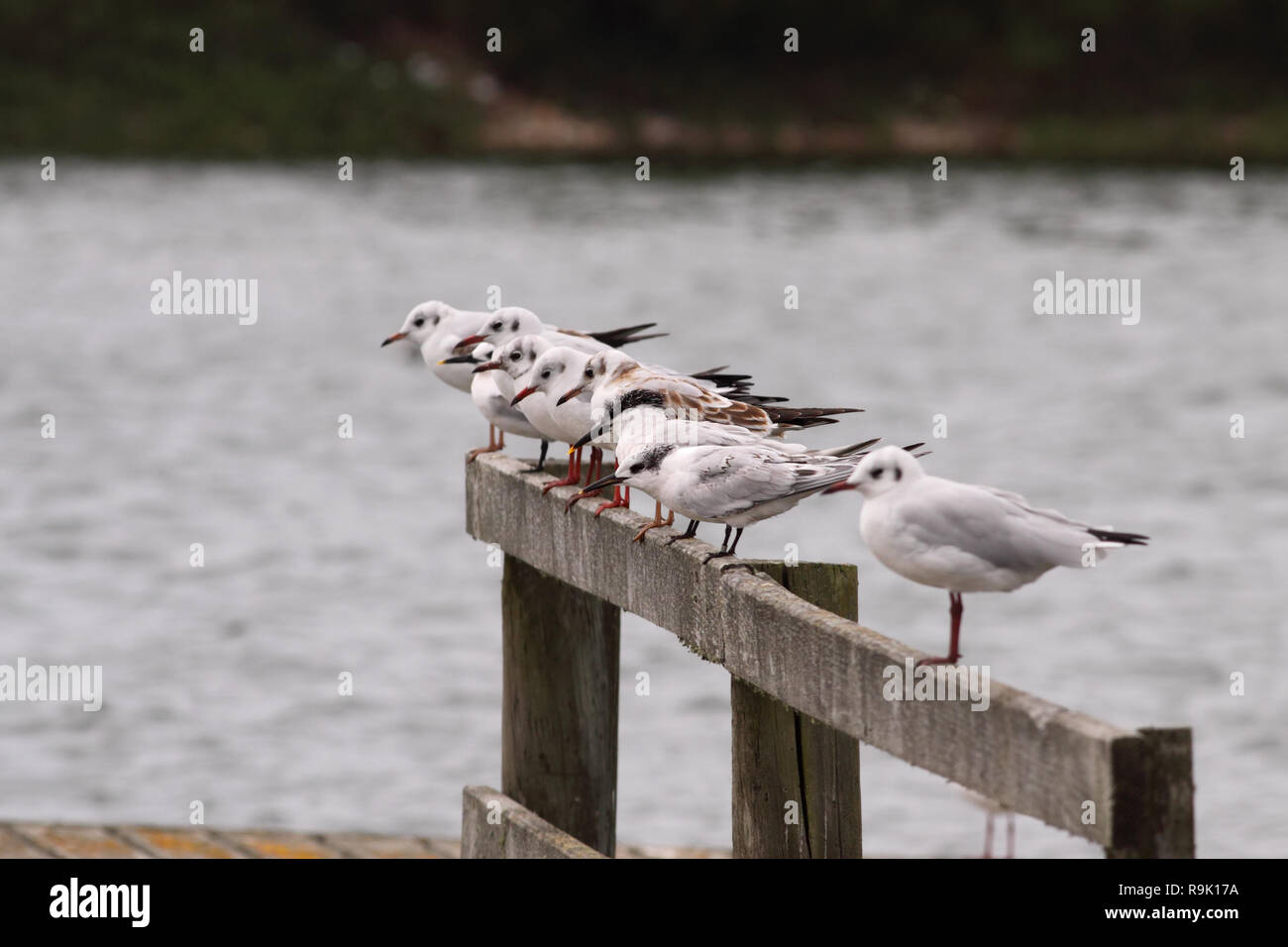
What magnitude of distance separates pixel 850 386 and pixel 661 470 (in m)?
22.2

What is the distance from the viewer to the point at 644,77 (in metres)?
63.6

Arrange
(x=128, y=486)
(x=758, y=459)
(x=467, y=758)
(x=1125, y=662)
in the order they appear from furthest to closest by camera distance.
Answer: (x=128, y=486)
(x=1125, y=662)
(x=467, y=758)
(x=758, y=459)

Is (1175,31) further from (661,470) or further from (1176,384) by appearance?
(661,470)

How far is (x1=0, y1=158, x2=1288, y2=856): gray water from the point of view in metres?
12.3

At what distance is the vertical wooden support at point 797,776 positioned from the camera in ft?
17.5

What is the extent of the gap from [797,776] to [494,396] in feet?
6.44

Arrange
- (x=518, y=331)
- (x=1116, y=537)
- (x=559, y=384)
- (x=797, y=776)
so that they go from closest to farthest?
(x=1116, y=537) < (x=797, y=776) < (x=559, y=384) < (x=518, y=331)

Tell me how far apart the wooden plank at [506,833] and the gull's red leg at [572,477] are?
1.02m

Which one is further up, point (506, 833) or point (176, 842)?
point (506, 833)

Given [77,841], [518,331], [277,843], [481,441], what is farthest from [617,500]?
[481,441]

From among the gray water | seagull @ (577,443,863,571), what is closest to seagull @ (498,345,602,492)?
seagull @ (577,443,863,571)

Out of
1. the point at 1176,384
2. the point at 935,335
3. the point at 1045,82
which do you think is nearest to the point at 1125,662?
the point at 1176,384

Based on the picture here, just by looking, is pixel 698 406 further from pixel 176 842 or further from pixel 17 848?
pixel 17 848

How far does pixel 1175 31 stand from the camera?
64.6 meters
